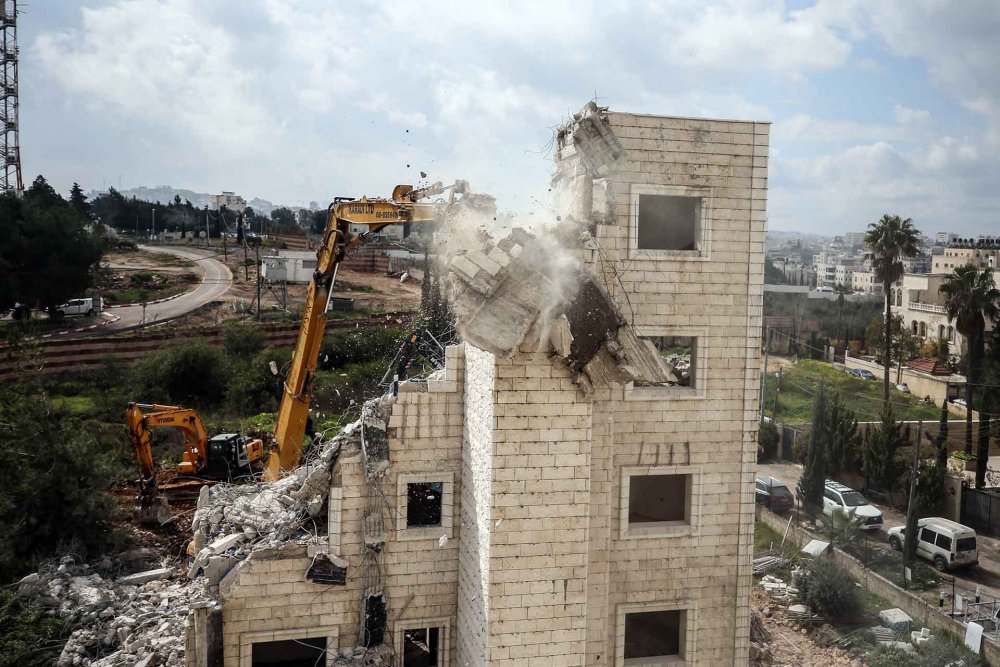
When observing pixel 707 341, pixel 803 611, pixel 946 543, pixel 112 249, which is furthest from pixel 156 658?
pixel 112 249

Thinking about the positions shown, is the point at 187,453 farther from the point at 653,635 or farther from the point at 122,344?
the point at 122,344

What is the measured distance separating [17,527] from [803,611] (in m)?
18.2

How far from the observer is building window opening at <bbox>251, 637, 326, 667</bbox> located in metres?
12.9

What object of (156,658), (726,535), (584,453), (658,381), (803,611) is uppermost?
(658,381)

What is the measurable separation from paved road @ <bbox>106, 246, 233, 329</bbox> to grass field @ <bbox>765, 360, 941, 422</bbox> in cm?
3619

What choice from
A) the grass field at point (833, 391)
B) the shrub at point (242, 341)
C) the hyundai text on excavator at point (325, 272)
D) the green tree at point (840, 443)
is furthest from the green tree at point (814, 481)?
the shrub at point (242, 341)

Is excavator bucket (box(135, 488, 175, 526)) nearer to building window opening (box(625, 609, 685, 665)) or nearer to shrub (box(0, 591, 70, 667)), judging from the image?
shrub (box(0, 591, 70, 667))

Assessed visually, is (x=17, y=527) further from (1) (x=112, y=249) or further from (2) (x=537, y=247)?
(1) (x=112, y=249)

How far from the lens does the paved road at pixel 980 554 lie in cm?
2177

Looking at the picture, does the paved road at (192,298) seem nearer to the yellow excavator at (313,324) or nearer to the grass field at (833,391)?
the yellow excavator at (313,324)

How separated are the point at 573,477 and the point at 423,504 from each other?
11.2 feet

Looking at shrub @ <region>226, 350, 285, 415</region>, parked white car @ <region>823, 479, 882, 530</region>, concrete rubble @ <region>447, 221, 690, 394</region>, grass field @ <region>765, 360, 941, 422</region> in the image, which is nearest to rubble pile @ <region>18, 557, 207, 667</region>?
concrete rubble @ <region>447, 221, 690, 394</region>

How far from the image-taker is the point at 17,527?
16.4m

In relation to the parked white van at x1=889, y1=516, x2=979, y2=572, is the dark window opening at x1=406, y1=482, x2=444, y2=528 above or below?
above
